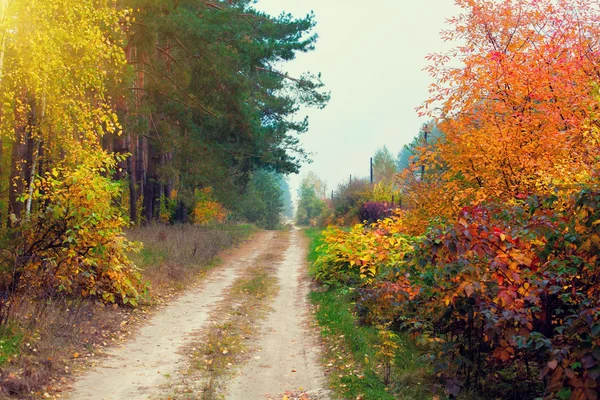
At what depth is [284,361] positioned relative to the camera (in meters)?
7.72

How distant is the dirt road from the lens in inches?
248

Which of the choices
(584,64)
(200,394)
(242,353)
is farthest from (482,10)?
(200,394)

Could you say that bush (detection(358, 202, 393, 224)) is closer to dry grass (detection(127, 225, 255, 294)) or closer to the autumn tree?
dry grass (detection(127, 225, 255, 294))

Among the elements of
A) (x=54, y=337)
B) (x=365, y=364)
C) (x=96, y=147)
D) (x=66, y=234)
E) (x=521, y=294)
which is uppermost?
(x=96, y=147)

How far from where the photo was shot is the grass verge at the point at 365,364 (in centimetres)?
611

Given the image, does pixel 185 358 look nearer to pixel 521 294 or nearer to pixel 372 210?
pixel 521 294

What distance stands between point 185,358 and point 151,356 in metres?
0.50

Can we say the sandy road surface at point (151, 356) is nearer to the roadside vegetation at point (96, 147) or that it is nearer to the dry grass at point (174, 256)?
the roadside vegetation at point (96, 147)

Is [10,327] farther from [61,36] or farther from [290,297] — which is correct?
[290,297]

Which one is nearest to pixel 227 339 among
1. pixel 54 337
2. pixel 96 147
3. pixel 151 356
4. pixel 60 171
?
pixel 151 356

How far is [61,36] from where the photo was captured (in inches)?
397

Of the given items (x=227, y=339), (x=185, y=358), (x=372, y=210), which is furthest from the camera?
(x=372, y=210)

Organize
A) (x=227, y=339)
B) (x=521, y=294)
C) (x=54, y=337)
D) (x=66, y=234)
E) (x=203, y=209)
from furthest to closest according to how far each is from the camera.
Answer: (x=203, y=209) → (x=66, y=234) → (x=227, y=339) → (x=54, y=337) → (x=521, y=294)

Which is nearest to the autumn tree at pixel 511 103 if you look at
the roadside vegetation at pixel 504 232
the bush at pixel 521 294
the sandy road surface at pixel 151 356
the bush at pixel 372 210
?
the roadside vegetation at pixel 504 232
